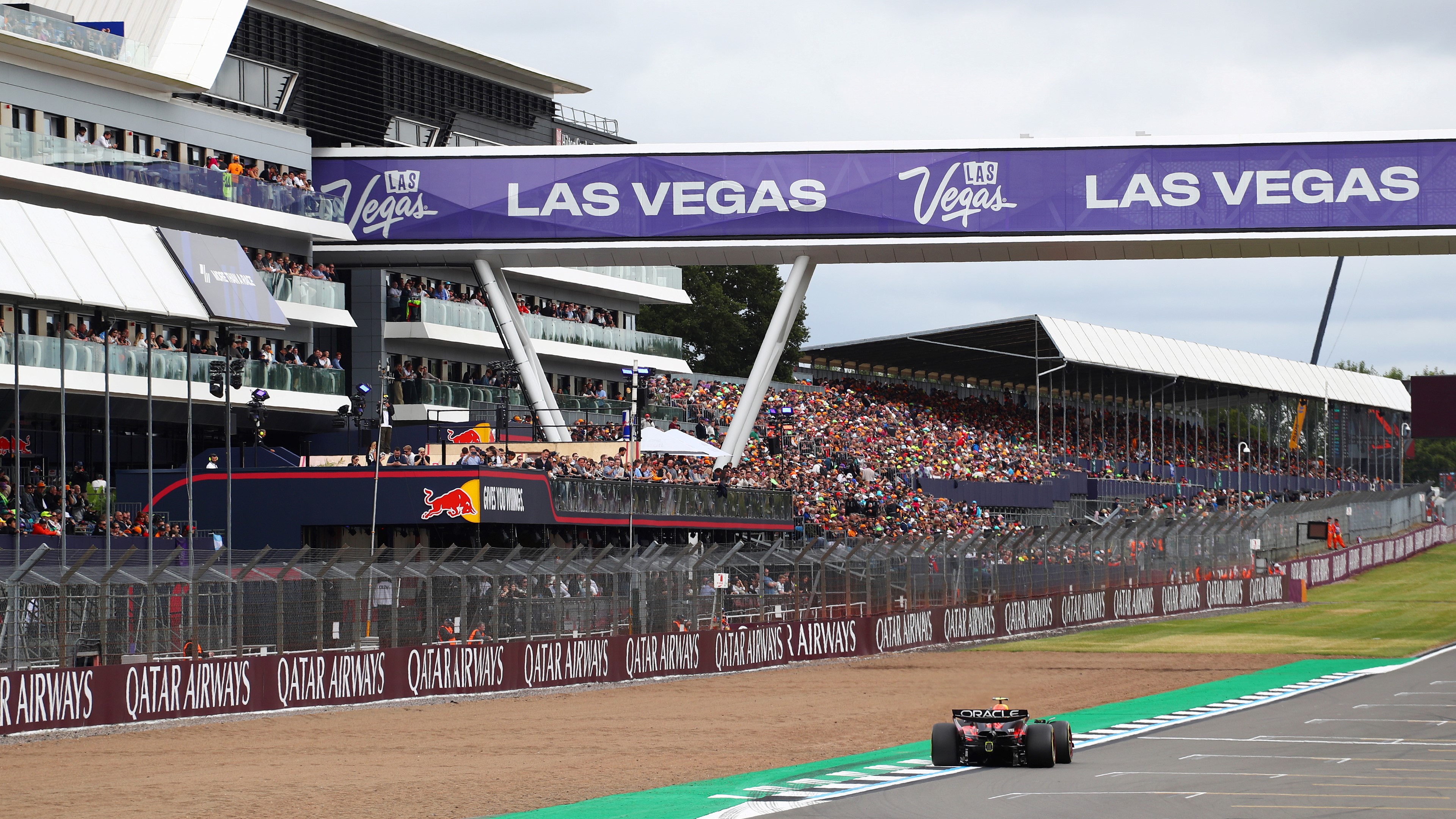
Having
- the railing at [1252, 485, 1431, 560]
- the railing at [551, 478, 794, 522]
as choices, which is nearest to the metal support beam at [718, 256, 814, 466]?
the railing at [551, 478, 794, 522]

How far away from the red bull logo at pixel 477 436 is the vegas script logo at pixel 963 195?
44.5 feet

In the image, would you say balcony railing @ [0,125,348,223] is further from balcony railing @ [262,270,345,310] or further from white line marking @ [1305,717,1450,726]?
white line marking @ [1305,717,1450,726]

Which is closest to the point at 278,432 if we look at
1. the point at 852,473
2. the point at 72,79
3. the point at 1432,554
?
the point at 72,79

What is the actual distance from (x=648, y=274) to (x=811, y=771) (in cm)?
5452

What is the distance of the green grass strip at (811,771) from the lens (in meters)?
15.6

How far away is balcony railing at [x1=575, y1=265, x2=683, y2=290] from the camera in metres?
68.6

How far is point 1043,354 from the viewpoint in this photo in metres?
80.6

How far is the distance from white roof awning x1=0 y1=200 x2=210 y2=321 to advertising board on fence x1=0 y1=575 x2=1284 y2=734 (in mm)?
8278

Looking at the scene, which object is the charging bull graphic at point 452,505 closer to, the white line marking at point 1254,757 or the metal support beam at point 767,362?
the metal support beam at point 767,362

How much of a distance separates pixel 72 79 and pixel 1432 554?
2201 inches

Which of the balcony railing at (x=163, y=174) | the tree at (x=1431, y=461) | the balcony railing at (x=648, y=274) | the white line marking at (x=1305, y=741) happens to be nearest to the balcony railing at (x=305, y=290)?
the balcony railing at (x=163, y=174)

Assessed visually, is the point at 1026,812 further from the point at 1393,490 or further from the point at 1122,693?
the point at 1393,490

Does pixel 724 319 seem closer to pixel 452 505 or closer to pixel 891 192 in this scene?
pixel 891 192

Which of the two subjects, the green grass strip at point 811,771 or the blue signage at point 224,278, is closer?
the green grass strip at point 811,771
